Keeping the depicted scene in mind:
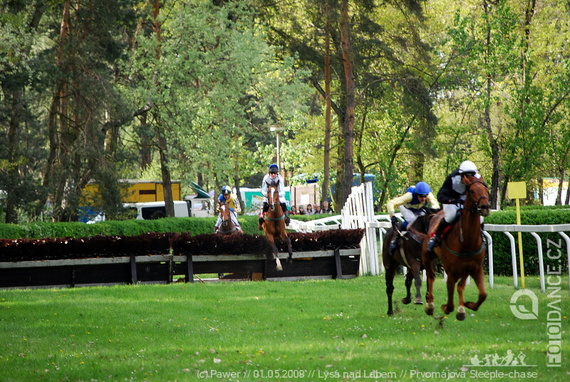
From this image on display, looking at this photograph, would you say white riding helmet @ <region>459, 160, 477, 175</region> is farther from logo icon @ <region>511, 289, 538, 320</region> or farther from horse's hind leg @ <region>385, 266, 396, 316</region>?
horse's hind leg @ <region>385, 266, 396, 316</region>

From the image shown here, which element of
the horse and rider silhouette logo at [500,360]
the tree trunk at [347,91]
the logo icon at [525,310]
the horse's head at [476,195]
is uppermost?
the tree trunk at [347,91]

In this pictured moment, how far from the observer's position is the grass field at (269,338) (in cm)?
839

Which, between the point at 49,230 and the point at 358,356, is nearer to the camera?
the point at 358,356

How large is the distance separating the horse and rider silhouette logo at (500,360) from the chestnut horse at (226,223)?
51.1ft

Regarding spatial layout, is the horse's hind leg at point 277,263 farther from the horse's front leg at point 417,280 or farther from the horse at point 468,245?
the horse at point 468,245

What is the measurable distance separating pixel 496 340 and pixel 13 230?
1753 centimetres

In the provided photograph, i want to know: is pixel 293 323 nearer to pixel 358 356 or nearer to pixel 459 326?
pixel 459 326

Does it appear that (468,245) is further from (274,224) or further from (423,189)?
(274,224)

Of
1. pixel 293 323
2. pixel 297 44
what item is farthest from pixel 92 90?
pixel 293 323

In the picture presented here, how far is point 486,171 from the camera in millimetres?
42844

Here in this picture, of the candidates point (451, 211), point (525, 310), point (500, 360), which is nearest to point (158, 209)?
point (525, 310)

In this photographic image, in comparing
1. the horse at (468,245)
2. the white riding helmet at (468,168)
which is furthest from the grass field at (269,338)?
the white riding helmet at (468,168)

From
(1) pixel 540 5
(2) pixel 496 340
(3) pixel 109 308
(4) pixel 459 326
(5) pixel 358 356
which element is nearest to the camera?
(5) pixel 358 356

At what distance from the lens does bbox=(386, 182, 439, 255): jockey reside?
13.1 m
